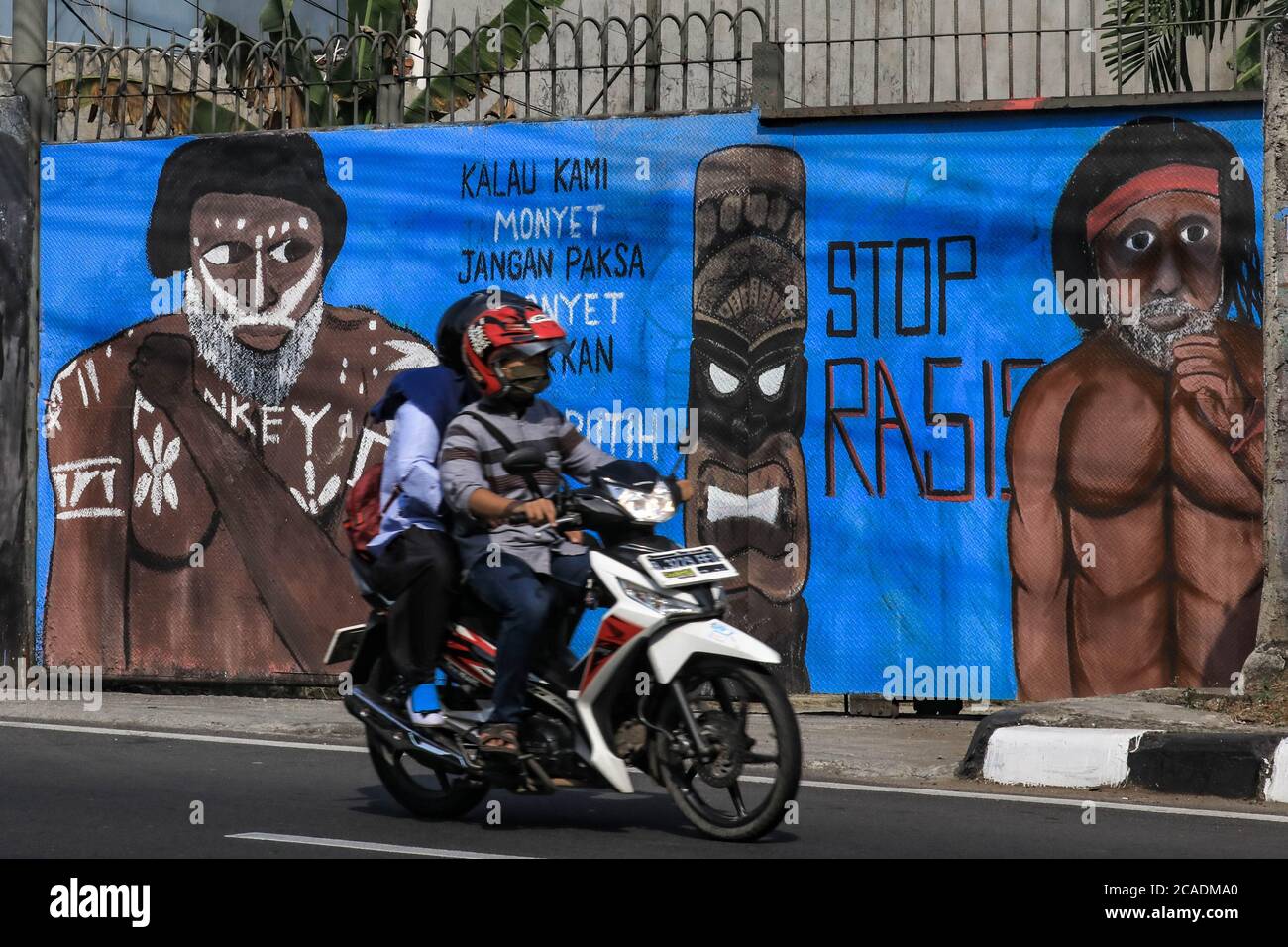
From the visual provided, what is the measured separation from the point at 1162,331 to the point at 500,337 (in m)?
4.47

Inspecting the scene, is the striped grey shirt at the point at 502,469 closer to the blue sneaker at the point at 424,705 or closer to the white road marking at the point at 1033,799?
the blue sneaker at the point at 424,705

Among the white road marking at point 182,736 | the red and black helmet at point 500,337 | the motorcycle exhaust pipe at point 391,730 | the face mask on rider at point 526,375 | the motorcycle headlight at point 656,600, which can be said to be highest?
the red and black helmet at point 500,337

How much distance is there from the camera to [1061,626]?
384 inches

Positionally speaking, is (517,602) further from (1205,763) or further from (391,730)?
(1205,763)

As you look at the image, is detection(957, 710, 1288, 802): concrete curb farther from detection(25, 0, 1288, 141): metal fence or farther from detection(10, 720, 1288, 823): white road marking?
detection(25, 0, 1288, 141): metal fence

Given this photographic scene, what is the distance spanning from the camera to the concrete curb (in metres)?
7.42

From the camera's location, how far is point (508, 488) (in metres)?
6.52

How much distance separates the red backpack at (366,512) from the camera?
6.80 m

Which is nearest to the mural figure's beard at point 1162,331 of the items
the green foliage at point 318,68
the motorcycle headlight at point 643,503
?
the green foliage at point 318,68

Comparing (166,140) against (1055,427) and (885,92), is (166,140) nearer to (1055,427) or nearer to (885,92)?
(1055,427)

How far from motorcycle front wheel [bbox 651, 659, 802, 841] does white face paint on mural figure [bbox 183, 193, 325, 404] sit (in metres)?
5.51

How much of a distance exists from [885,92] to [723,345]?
689 centimetres

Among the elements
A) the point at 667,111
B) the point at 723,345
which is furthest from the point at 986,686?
the point at 667,111

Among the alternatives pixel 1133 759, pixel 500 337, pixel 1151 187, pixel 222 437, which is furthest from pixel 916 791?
pixel 222 437
